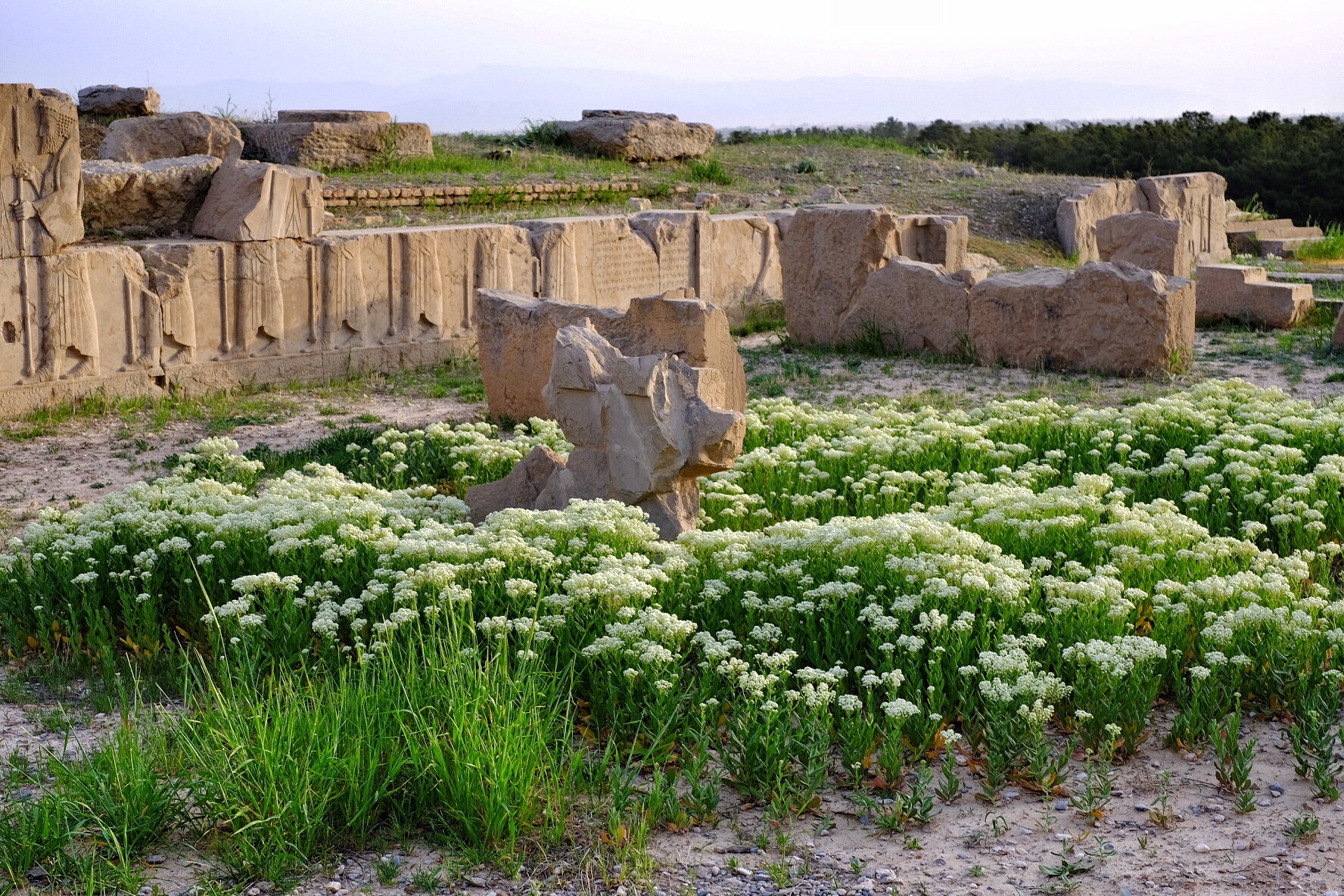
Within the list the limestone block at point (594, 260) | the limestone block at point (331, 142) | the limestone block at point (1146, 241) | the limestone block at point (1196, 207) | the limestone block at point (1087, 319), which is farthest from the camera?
the limestone block at point (1196, 207)

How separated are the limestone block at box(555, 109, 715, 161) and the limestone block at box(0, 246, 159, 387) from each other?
10436 mm

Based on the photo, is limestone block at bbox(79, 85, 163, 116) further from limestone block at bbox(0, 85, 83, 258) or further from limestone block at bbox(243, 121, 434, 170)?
limestone block at bbox(0, 85, 83, 258)

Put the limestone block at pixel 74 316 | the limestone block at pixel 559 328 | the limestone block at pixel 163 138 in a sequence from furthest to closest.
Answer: the limestone block at pixel 163 138 → the limestone block at pixel 74 316 → the limestone block at pixel 559 328

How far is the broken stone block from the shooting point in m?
15.0

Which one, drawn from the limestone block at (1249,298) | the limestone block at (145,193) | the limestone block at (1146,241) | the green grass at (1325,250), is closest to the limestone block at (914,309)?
the limestone block at (1249,298)

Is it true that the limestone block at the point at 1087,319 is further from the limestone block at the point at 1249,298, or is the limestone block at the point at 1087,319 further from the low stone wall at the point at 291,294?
the low stone wall at the point at 291,294

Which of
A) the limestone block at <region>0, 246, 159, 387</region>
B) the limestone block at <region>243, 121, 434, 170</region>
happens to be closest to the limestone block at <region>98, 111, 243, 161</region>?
the limestone block at <region>243, 121, 434, 170</region>

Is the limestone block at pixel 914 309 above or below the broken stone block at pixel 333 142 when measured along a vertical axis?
below

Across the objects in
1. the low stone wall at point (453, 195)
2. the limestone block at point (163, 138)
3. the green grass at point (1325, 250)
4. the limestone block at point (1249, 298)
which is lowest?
the limestone block at point (1249, 298)

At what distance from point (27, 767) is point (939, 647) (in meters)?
2.70

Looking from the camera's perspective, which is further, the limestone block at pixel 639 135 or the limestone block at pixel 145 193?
the limestone block at pixel 639 135

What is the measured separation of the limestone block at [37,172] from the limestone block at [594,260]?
396 centimetres

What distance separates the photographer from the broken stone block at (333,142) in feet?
49.1

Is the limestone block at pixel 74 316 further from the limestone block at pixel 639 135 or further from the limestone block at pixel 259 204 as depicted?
the limestone block at pixel 639 135
